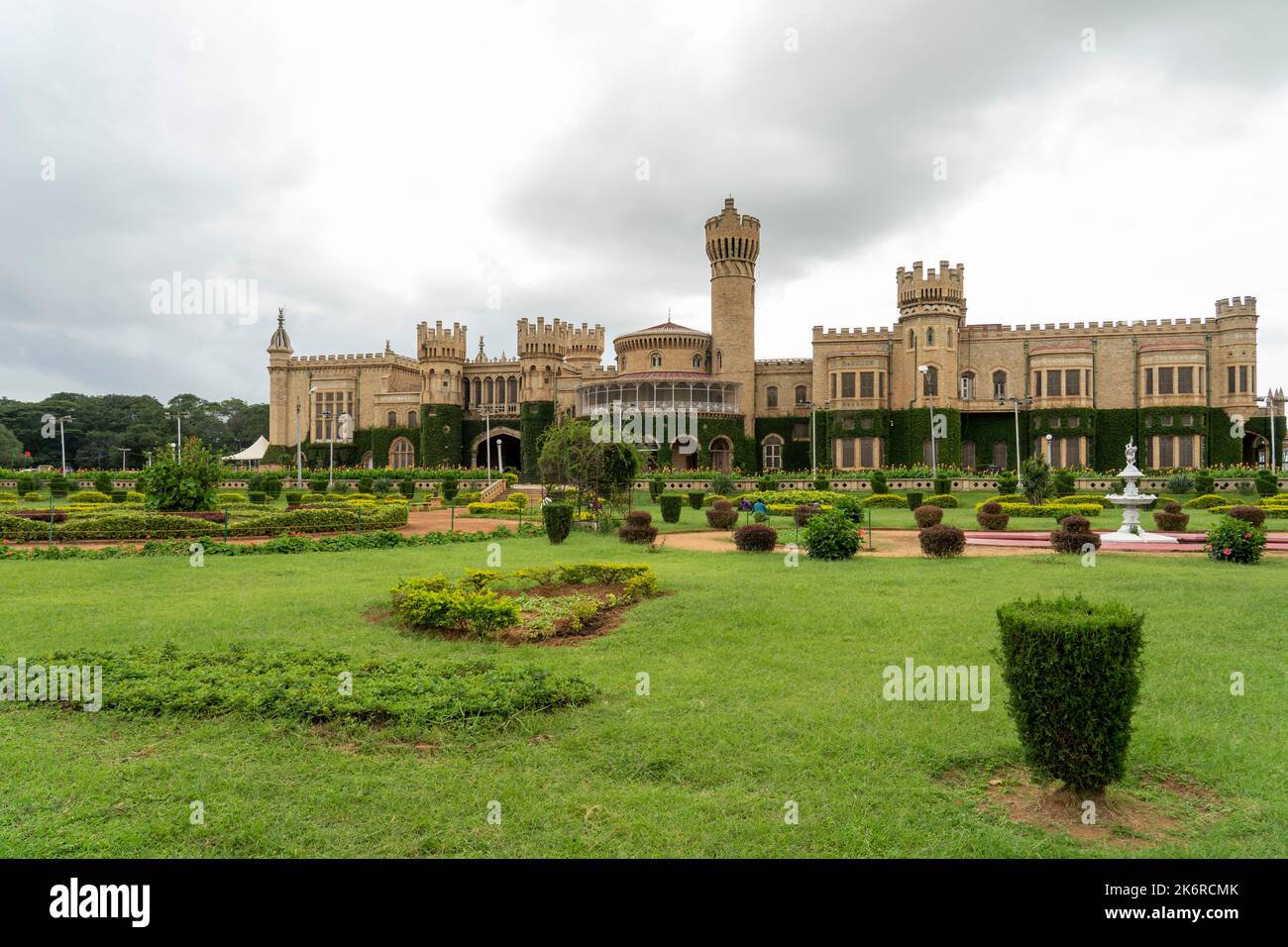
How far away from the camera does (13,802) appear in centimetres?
562

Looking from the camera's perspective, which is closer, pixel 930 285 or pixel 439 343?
pixel 930 285

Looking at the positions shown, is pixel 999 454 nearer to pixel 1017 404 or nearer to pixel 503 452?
pixel 1017 404

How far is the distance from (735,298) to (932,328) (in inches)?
508

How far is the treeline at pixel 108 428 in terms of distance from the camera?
88.2 metres

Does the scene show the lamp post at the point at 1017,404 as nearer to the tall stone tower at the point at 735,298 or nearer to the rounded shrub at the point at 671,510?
the tall stone tower at the point at 735,298

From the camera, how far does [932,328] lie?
51.7 metres

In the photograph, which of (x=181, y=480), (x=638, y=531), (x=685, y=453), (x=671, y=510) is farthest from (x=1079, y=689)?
(x=685, y=453)

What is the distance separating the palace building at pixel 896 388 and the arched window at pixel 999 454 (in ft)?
0.39

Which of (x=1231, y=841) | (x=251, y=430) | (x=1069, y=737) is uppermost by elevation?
(x=251, y=430)

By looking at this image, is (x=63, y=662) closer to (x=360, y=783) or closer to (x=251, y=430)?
(x=360, y=783)

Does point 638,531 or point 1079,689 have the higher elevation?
point 1079,689

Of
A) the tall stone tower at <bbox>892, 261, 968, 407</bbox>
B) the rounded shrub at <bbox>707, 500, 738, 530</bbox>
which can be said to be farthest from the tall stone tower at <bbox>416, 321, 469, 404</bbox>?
the rounded shrub at <bbox>707, 500, 738, 530</bbox>
